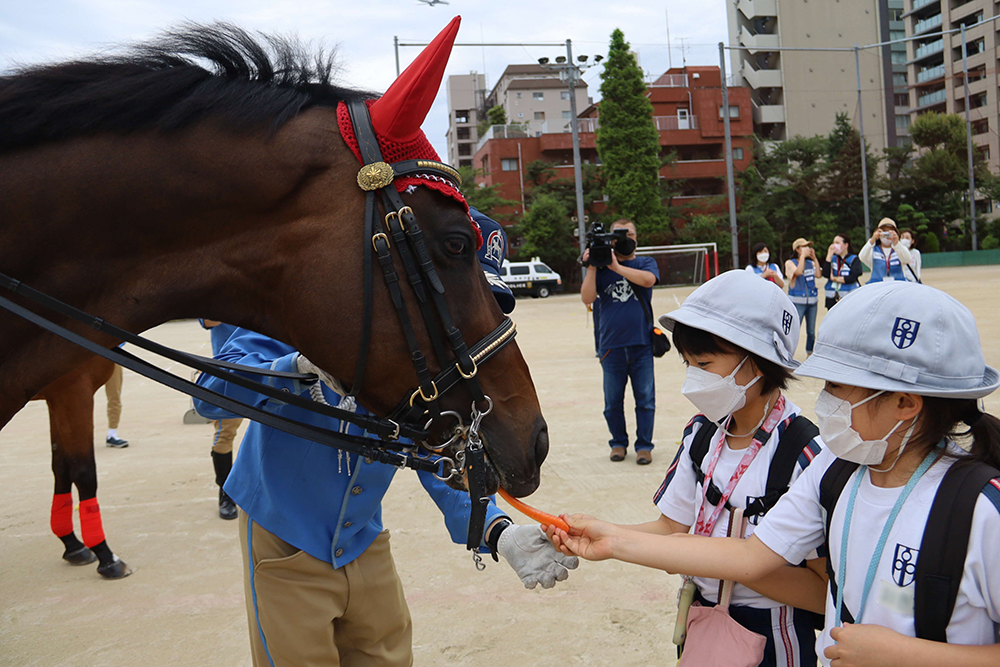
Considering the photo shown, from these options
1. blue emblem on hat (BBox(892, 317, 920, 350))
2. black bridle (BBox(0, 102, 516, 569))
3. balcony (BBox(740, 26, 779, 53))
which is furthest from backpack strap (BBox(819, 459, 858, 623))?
balcony (BBox(740, 26, 779, 53))

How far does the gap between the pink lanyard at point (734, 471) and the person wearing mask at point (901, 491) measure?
0.23 metres

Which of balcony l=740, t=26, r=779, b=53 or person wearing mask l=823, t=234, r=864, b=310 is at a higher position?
balcony l=740, t=26, r=779, b=53

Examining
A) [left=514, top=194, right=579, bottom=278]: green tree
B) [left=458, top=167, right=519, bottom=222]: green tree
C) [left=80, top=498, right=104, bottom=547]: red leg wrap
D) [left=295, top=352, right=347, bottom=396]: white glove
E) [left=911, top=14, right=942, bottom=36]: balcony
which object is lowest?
[left=80, top=498, right=104, bottom=547]: red leg wrap

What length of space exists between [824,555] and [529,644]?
1728 mm

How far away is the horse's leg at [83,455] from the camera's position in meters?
4.19

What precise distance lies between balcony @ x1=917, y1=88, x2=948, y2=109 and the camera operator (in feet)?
201

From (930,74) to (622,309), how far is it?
63235mm

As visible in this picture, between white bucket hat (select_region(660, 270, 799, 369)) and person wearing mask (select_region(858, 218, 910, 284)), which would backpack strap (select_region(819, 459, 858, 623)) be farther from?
person wearing mask (select_region(858, 218, 910, 284))

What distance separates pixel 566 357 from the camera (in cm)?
1202

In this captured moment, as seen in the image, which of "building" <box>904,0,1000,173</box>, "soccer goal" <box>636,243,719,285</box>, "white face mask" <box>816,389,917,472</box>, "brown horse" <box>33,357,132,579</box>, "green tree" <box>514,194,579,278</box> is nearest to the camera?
"white face mask" <box>816,389,917,472</box>

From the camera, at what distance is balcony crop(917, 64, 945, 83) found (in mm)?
55906

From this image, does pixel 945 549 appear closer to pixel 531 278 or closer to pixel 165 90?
pixel 165 90

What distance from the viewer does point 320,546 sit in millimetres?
1999

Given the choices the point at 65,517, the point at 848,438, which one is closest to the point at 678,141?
the point at 65,517
